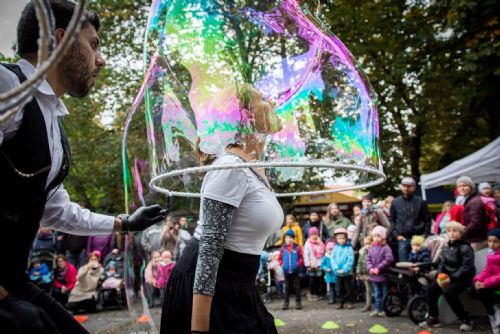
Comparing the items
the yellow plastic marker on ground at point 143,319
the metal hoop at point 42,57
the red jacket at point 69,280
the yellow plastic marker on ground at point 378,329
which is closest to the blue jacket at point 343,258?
the yellow plastic marker on ground at point 378,329

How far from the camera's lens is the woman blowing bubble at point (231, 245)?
180cm

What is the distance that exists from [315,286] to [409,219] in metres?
3.01

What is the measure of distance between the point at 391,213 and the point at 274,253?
2.79m

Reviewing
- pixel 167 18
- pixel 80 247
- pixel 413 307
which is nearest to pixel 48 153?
pixel 167 18

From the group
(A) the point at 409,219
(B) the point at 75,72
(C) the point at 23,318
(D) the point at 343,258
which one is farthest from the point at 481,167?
(C) the point at 23,318

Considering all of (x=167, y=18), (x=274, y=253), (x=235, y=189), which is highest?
(x=167, y=18)

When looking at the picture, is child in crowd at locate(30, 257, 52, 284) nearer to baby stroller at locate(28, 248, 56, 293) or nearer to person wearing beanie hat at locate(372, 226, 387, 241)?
baby stroller at locate(28, 248, 56, 293)

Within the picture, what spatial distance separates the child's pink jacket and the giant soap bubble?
14.9 feet

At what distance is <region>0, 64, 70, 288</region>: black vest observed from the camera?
135cm

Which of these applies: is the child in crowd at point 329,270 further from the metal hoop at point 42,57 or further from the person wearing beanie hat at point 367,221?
the metal hoop at point 42,57

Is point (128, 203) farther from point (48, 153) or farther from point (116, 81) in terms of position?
point (116, 81)

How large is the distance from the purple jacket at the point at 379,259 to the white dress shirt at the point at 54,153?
6343 mm

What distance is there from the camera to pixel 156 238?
445cm

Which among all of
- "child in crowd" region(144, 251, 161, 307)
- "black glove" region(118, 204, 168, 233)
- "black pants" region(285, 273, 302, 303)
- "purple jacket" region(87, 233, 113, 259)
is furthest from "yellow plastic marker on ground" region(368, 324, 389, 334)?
"purple jacket" region(87, 233, 113, 259)
